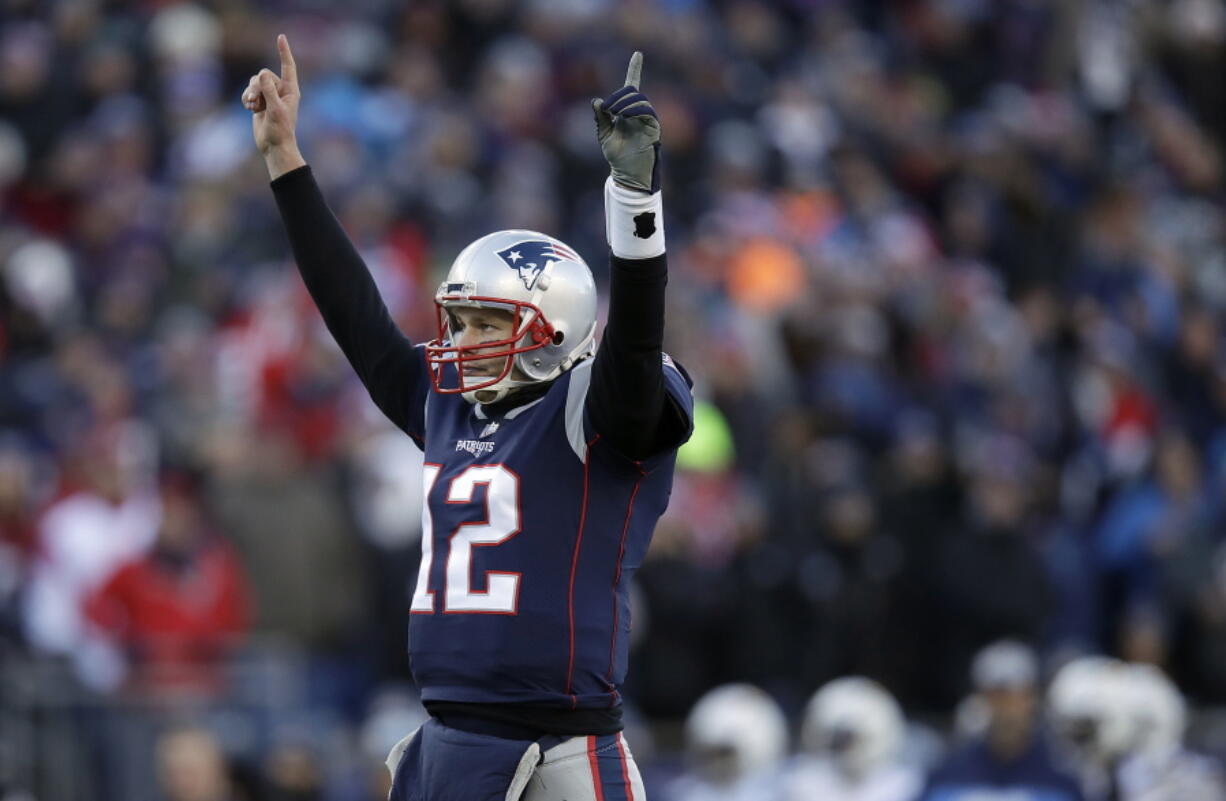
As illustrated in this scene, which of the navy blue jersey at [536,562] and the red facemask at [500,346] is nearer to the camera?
the navy blue jersey at [536,562]

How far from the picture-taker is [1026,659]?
9.55m

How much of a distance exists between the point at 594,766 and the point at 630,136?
136 cm

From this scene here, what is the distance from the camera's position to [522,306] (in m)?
4.85

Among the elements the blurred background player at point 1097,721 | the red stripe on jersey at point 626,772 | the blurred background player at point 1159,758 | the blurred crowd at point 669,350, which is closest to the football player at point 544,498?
the red stripe on jersey at point 626,772

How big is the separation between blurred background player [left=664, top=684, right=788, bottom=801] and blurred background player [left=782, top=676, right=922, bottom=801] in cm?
15

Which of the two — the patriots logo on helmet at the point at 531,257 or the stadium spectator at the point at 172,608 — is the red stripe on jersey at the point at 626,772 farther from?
the stadium spectator at the point at 172,608

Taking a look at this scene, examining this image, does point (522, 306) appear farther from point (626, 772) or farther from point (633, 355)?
point (626, 772)

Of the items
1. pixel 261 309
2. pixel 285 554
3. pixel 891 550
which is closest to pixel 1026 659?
pixel 891 550

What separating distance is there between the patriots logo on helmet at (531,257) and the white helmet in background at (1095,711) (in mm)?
5509

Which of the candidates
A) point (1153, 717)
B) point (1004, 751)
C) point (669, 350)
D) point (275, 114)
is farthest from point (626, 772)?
point (669, 350)

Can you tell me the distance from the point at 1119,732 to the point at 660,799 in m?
2.08

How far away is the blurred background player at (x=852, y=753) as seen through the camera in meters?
9.80

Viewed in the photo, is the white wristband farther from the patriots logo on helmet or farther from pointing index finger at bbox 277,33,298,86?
pointing index finger at bbox 277,33,298,86

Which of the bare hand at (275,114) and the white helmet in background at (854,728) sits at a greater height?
the bare hand at (275,114)
